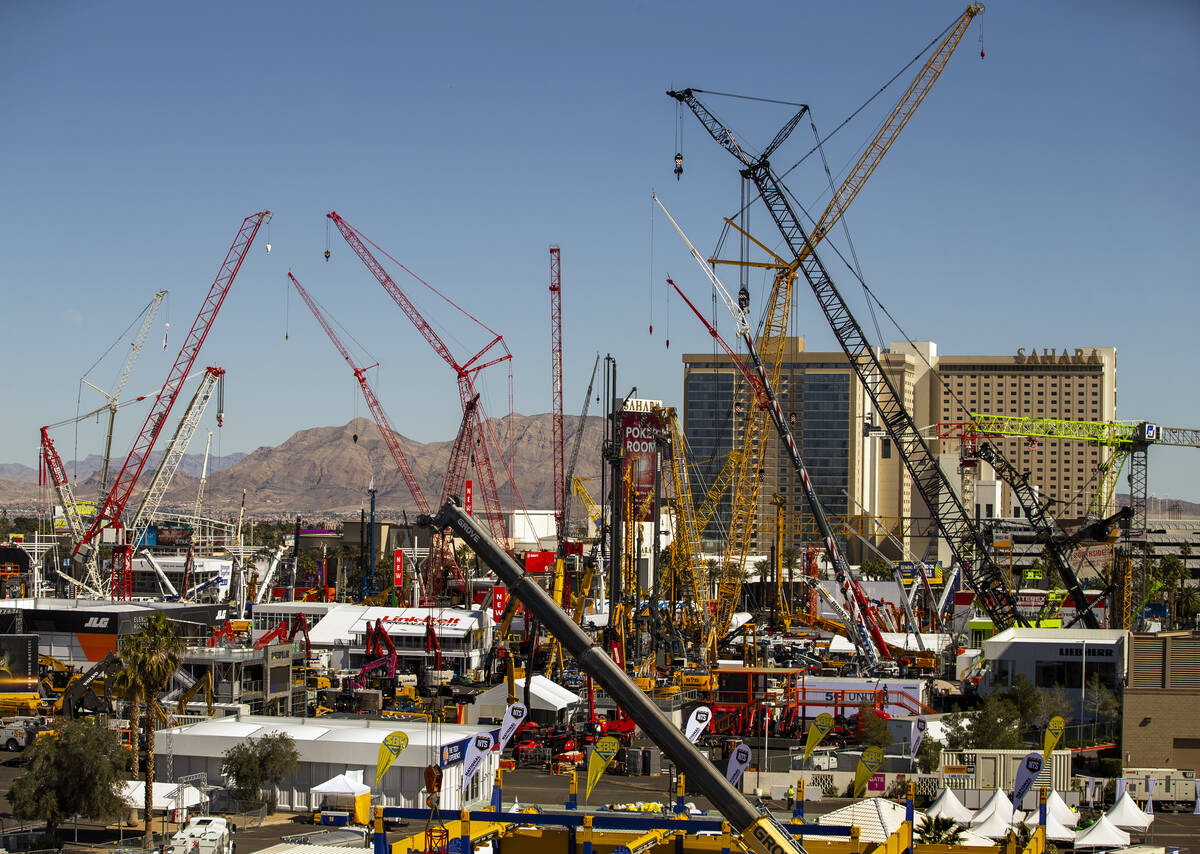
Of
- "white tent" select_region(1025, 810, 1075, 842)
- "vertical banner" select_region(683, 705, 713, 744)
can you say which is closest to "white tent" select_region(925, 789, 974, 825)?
"white tent" select_region(1025, 810, 1075, 842)

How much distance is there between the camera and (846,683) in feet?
200

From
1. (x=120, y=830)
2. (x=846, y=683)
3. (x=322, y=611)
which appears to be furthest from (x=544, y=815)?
(x=322, y=611)

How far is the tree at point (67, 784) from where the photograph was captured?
40.4m

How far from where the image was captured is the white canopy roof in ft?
144

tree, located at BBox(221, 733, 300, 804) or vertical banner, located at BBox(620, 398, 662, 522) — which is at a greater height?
vertical banner, located at BBox(620, 398, 662, 522)

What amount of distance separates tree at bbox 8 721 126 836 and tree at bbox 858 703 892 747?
28.6 m

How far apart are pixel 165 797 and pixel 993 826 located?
2610 cm

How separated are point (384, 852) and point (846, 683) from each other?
3788 centimetres

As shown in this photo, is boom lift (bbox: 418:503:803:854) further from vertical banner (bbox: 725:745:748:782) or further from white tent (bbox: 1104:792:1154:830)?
white tent (bbox: 1104:792:1154:830)

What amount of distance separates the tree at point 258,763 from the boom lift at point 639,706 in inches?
792

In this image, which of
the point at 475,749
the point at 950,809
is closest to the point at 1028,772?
the point at 950,809

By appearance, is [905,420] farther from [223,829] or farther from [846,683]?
[223,829]

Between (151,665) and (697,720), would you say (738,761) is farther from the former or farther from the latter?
(151,665)

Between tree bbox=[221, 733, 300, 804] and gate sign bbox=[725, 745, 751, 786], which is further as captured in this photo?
tree bbox=[221, 733, 300, 804]
